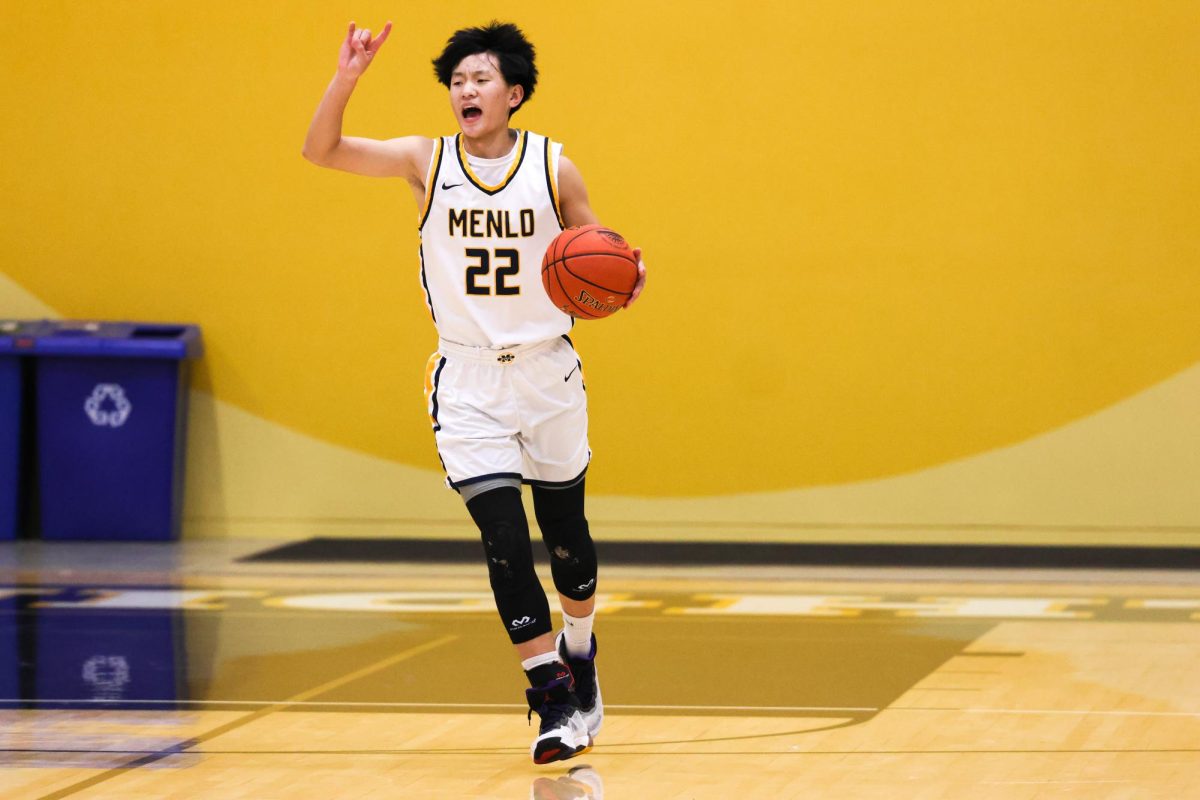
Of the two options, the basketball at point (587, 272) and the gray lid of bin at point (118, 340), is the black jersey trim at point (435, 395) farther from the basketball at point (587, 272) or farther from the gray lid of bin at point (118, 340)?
the gray lid of bin at point (118, 340)

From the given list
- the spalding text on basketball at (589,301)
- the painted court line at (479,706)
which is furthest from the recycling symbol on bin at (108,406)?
the spalding text on basketball at (589,301)

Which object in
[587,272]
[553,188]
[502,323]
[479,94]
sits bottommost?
[502,323]

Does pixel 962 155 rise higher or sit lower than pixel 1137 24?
lower

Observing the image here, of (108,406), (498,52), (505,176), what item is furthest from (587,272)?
(108,406)

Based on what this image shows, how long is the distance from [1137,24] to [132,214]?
5734 millimetres

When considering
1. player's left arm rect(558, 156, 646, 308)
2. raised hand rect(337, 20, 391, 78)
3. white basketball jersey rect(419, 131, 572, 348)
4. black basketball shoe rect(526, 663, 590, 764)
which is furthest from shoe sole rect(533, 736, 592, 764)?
raised hand rect(337, 20, 391, 78)

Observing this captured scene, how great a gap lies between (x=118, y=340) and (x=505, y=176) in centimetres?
506

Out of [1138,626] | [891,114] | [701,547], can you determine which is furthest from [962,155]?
[1138,626]

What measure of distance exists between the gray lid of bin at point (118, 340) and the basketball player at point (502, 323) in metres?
4.70

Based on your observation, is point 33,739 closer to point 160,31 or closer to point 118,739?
point 118,739

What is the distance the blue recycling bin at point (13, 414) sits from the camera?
365 inches

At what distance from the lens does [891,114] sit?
909cm

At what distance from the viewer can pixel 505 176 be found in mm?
4762

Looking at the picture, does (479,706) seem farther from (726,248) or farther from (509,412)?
(726,248)
